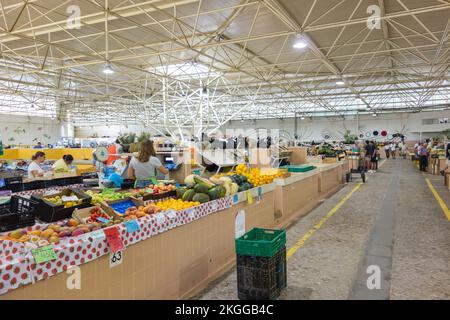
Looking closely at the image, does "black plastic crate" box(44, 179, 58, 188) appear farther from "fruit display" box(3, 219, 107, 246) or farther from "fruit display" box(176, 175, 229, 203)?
"fruit display" box(3, 219, 107, 246)

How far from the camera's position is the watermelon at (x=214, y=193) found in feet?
12.8

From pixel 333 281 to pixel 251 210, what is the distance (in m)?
1.58

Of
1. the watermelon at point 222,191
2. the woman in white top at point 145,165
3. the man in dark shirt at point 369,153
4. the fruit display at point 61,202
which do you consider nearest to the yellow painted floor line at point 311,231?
the watermelon at point 222,191

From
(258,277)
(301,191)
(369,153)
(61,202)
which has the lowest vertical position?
(258,277)

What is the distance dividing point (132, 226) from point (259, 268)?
1207 mm

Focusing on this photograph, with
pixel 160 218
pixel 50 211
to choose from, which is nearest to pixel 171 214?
pixel 160 218

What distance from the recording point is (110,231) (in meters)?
2.46

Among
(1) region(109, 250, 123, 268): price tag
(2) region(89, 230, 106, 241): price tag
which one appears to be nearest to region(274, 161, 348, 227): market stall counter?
(1) region(109, 250, 123, 268): price tag

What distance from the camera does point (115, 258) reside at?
2498mm

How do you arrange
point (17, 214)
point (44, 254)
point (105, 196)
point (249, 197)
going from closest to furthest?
point (44, 254), point (17, 214), point (105, 196), point (249, 197)

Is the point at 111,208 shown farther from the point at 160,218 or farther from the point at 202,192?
the point at 202,192
